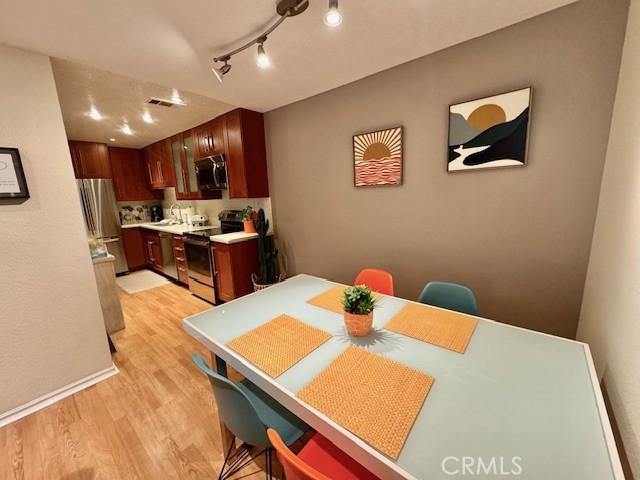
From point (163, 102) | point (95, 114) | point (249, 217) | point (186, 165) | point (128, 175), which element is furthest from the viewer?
point (128, 175)

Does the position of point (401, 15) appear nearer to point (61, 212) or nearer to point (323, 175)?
point (323, 175)

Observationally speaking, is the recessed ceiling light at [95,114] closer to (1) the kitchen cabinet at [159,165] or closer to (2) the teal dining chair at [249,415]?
(1) the kitchen cabinet at [159,165]

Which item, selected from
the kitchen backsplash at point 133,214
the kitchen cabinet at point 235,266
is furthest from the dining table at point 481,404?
the kitchen backsplash at point 133,214

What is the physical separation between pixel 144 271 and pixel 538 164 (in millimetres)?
5816

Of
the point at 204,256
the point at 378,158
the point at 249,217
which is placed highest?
the point at 378,158

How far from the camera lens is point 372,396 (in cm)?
84

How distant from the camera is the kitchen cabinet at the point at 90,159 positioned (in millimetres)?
3900

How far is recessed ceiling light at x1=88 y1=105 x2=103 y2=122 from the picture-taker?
2.69 meters

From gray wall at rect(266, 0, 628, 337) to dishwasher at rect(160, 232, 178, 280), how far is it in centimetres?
284

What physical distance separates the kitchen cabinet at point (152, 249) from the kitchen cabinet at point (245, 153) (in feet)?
7.41

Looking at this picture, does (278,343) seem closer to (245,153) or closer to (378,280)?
(378,280)

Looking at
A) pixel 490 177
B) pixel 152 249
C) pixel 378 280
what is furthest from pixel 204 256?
pixel 490 177

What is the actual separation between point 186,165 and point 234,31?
2.82m

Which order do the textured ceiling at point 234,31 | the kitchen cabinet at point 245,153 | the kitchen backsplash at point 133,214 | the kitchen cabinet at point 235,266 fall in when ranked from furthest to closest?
the kitchen backsplash at point 133,214 → the kitchen cabinet at point 235,266 → the kitchen cabinet at point 245,153 → the textured ceiling at point 234,31
